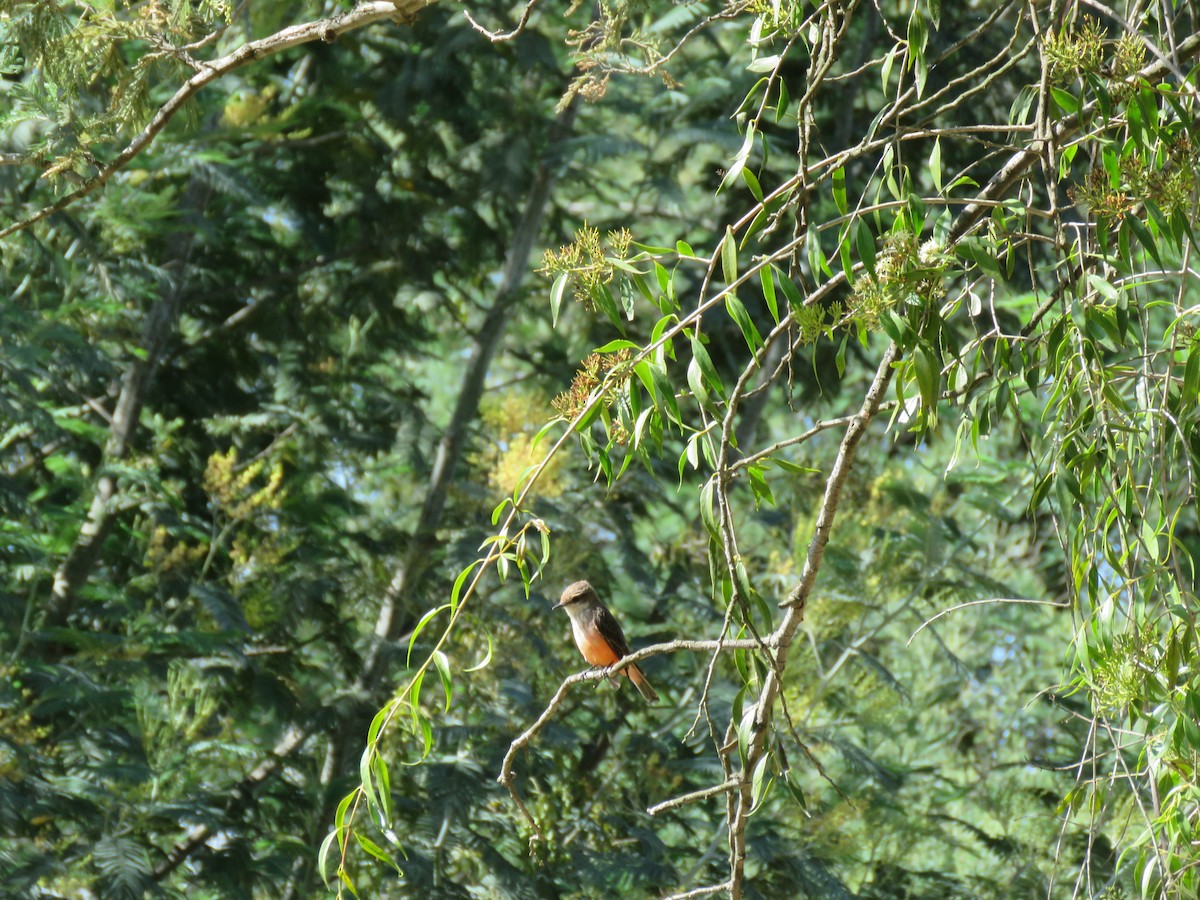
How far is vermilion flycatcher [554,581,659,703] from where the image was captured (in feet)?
15.1

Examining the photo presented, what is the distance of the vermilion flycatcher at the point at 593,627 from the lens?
4598mm

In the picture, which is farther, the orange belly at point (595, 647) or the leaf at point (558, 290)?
the orange belly at point (595, 647)

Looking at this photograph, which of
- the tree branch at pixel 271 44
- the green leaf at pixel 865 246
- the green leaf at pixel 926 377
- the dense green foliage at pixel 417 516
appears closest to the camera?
the green leaf at pixel 926 377

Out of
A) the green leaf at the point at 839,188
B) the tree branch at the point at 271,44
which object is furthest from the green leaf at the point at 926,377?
the tree branch at the point at 271,44

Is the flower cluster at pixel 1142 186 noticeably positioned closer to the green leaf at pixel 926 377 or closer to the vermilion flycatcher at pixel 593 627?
the green leaf at pixel 926 377

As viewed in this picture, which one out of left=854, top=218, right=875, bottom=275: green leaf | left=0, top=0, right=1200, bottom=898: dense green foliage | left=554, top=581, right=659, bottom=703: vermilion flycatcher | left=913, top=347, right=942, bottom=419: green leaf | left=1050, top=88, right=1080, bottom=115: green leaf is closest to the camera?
left=913, top=347, right=942, bottom=419: green leaf

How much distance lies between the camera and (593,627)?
4.59 meters

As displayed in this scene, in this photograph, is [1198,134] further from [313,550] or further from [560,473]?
[313,550]

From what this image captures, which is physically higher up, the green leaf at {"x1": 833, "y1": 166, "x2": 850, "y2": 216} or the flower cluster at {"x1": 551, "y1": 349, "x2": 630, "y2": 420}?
the green leaf at {"x1": 833, "y1": 166, "x2": 850, "y2": 216}

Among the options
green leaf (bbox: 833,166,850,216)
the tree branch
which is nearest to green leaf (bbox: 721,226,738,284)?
green leaf (bbox: 833,166,850,216)

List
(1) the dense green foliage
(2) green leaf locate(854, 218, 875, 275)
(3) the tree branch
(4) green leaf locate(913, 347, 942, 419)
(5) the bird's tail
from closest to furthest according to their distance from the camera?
(4) green leaf locate(913, 347, 942, 419), (2) green leaf locate(854, 218, 875, 275), (3) the tree branch, (5) the bird's tail, (1) the dense green foliage

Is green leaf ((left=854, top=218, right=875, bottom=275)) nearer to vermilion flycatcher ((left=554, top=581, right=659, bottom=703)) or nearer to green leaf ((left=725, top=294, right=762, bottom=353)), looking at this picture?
green leaf ((left=725, top=294, right=762, bottom=353))

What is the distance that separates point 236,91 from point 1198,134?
533cm

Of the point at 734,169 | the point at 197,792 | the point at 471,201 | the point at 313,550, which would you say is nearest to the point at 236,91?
the point at 471,201
